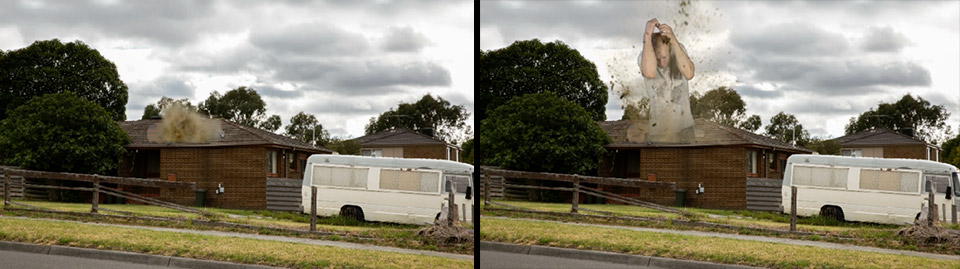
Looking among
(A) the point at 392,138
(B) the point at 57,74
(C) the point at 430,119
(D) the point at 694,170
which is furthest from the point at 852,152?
(B) the point at 57,74

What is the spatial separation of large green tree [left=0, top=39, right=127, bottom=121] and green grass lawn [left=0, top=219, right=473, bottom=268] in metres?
1.13

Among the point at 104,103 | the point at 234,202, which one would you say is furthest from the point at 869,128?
the point at 104,103

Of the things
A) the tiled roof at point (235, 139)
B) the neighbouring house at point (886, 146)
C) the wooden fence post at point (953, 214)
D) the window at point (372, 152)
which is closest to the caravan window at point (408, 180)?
the window at point (372, 152)

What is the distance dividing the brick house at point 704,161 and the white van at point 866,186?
0.19m

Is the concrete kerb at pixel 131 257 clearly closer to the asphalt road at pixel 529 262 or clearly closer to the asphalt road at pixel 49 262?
the asphalt road at pixel 49 262

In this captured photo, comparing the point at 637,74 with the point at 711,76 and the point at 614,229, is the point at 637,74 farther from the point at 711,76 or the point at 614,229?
the point at 614,229

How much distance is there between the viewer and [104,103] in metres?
7.96

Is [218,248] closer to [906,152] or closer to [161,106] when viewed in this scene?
[161,106]

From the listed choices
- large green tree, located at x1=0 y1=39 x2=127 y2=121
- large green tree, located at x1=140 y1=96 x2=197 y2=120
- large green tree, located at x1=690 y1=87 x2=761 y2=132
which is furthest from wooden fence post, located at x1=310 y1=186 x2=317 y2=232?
Result: large green tree, located at x1=690 y1=87 x2=761 y2=132

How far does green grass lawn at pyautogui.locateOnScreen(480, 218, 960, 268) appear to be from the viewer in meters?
7.12

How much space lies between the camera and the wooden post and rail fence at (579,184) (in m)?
8.32

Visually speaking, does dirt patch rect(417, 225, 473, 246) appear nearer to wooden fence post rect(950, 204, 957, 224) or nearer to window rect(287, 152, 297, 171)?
window rect(287, 152, 297, 171)

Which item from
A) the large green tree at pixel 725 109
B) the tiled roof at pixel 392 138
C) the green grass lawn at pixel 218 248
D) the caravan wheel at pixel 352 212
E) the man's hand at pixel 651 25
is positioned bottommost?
the green grass lawn at pixel 218 248

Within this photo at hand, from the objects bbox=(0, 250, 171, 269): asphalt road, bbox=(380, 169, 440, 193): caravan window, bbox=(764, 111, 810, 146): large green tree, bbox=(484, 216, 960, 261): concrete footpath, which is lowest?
bbox=(0, 250, 171, 269): asphalt road
